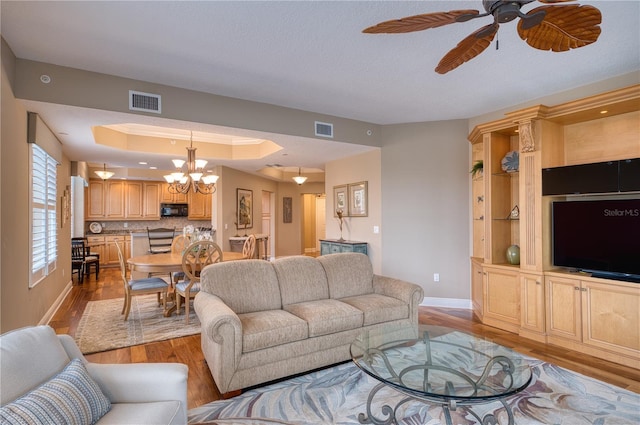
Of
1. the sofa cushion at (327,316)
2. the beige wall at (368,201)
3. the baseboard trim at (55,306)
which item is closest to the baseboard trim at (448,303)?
the beige wall at (368,201)

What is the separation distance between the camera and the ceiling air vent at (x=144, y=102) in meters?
3.48

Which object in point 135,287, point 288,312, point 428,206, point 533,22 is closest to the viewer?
point 533,22

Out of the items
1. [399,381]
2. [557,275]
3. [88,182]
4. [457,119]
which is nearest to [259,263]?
[399,381]

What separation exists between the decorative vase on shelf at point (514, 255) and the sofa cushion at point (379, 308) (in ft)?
5.44

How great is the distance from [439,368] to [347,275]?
168cm

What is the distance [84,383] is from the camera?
146 cm

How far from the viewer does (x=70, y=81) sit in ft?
10.5

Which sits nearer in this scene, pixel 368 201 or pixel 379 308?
pixel 379 308

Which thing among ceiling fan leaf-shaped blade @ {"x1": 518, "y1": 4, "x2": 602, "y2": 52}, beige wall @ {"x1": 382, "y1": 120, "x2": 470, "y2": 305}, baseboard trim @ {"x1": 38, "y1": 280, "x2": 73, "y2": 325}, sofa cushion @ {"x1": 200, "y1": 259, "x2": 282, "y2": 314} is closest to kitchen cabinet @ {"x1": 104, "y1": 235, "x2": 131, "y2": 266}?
baseboard trim @ {"x1": 38, "y1": 280, "x2": 73, "y2": 325}

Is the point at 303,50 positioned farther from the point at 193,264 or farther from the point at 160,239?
the point at 160,239

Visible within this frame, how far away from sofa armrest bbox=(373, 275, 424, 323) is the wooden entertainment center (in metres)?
1.30

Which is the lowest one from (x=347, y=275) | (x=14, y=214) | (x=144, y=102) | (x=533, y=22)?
(x=347, y=275)

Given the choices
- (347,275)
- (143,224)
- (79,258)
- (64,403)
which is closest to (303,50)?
(347,275)

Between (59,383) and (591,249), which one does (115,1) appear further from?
(591,249)
